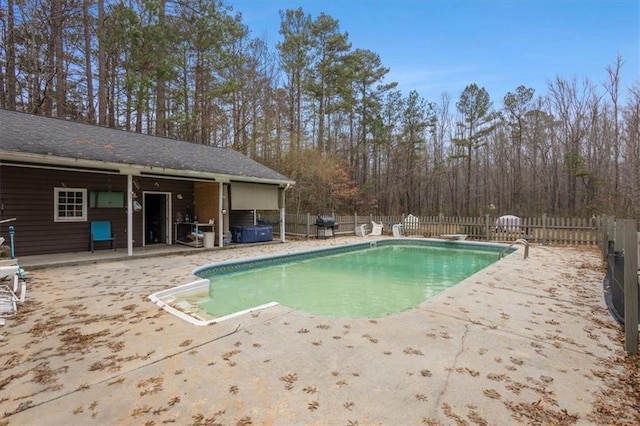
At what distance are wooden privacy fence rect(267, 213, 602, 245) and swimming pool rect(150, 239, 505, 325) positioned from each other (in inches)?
73.1

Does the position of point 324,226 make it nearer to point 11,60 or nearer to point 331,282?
point 331,282

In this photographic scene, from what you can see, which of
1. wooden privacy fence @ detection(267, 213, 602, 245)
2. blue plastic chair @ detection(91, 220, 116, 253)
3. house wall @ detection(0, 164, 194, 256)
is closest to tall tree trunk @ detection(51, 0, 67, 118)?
house wall @ detection(0, 164, 194, 256)

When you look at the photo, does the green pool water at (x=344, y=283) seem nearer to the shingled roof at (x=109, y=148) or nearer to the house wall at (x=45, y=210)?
the shingled roof at (x=109, y=148)

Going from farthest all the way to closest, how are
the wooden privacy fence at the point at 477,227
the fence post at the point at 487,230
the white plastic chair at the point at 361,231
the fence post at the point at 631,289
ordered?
the white plastic chair at the point at 361,231 < the fence post at the point at 487,230 < the wooden privacy fence at the point at 477,227 < the fence post at the point at 631,289

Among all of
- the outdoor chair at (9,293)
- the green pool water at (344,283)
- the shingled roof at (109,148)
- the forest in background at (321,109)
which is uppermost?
the forest in background at (321,109)

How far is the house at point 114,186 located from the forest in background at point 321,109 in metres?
5.19

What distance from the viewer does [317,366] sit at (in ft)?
8.95

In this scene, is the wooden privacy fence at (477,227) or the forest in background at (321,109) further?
the forest in background at (321,109)

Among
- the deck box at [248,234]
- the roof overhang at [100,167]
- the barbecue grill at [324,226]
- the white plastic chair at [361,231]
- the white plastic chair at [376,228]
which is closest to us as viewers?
the roof overhang at [100,167]

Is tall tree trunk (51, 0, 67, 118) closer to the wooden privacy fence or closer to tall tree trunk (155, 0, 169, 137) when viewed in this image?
tall tree trunk (155, 0, 169, 137)

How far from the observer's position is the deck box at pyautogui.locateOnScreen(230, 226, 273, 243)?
1170 centimetres

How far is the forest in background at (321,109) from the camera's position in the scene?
44.5 ft

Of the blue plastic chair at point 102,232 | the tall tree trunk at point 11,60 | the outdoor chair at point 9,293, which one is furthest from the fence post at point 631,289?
the tall tree trunk at point 11,60

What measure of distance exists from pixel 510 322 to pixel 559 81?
2423 cm
